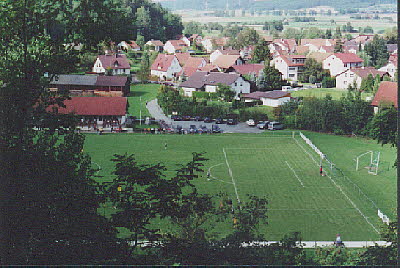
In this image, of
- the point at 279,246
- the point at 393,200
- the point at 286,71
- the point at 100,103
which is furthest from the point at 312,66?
the point at 279,246

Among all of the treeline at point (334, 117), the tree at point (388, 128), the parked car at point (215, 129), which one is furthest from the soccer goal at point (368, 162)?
the tree at point (388, 128)

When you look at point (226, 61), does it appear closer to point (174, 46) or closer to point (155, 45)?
point (155, 45)

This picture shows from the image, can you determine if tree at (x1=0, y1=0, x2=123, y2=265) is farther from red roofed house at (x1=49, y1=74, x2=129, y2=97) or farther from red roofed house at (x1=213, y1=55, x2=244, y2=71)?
red roofed house at (x1=213, y1=55, x2=244, y2=71)

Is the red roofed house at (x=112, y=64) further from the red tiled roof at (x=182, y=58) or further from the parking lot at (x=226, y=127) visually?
the parking lot at (x=226, y=127)

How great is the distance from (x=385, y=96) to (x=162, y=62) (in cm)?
686

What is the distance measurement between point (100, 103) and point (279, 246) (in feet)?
20.5

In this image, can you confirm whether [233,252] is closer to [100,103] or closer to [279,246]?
[279,246]

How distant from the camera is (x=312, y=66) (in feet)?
43.4

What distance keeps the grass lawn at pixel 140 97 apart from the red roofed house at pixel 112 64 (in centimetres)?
60

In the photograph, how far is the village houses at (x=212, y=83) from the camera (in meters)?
11.0

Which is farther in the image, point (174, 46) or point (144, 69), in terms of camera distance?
point (174, 46)

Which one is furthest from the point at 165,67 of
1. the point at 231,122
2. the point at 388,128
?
the point at 388,128

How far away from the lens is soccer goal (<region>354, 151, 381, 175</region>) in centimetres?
569

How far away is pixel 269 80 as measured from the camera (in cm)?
1164
